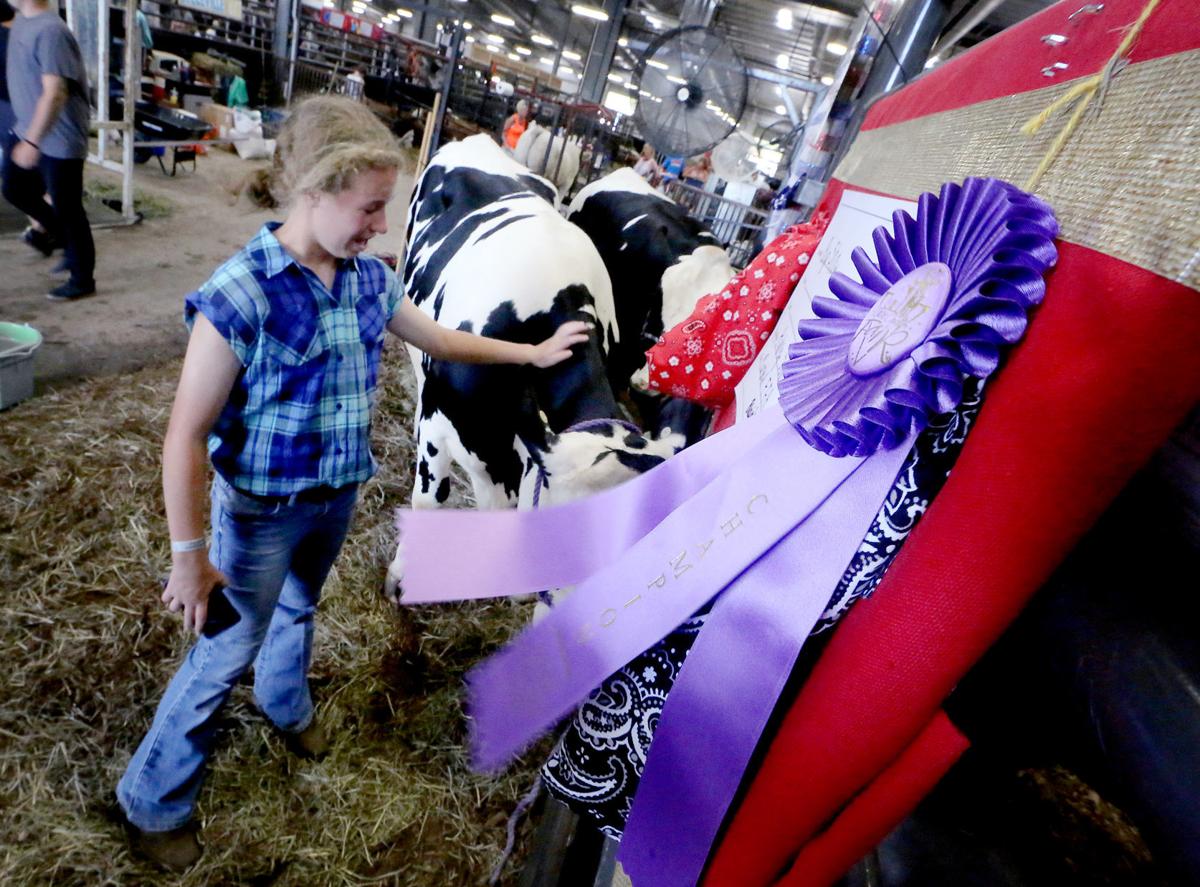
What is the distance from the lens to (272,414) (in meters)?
1.05

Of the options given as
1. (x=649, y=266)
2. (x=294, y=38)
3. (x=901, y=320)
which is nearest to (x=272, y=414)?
(x=901, y=320)

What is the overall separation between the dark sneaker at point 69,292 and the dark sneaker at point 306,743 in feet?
11.1

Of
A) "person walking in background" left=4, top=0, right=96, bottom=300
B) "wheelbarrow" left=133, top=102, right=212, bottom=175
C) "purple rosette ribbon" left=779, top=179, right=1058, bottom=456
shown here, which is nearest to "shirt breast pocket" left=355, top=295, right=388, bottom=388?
"purple rosette ribbon" left=779, top=179, right=1058, bottom=456

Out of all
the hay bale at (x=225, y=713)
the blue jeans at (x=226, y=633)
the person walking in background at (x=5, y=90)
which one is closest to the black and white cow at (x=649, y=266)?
the hay bale at (x=225, y=713)

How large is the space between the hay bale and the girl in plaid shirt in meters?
0.17

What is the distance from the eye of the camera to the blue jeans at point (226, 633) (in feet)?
3.85

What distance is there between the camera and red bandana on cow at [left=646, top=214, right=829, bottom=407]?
89 cm

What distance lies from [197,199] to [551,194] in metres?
4.78

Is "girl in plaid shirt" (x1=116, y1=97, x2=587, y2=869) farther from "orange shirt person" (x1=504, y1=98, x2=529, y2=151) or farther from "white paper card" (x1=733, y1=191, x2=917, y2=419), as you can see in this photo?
"orange shirt person" (x1=504, y1=98, x2=529, y2=151)

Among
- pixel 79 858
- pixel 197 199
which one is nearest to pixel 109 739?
pixel 79 858

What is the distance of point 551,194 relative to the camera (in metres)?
3.60

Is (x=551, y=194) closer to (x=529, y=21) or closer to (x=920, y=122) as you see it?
(x=920, y=122)

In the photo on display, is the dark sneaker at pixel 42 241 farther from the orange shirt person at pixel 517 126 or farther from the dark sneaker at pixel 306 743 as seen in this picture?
the orange shirt person at pixel 517 126

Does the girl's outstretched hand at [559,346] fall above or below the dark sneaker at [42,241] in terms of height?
above
